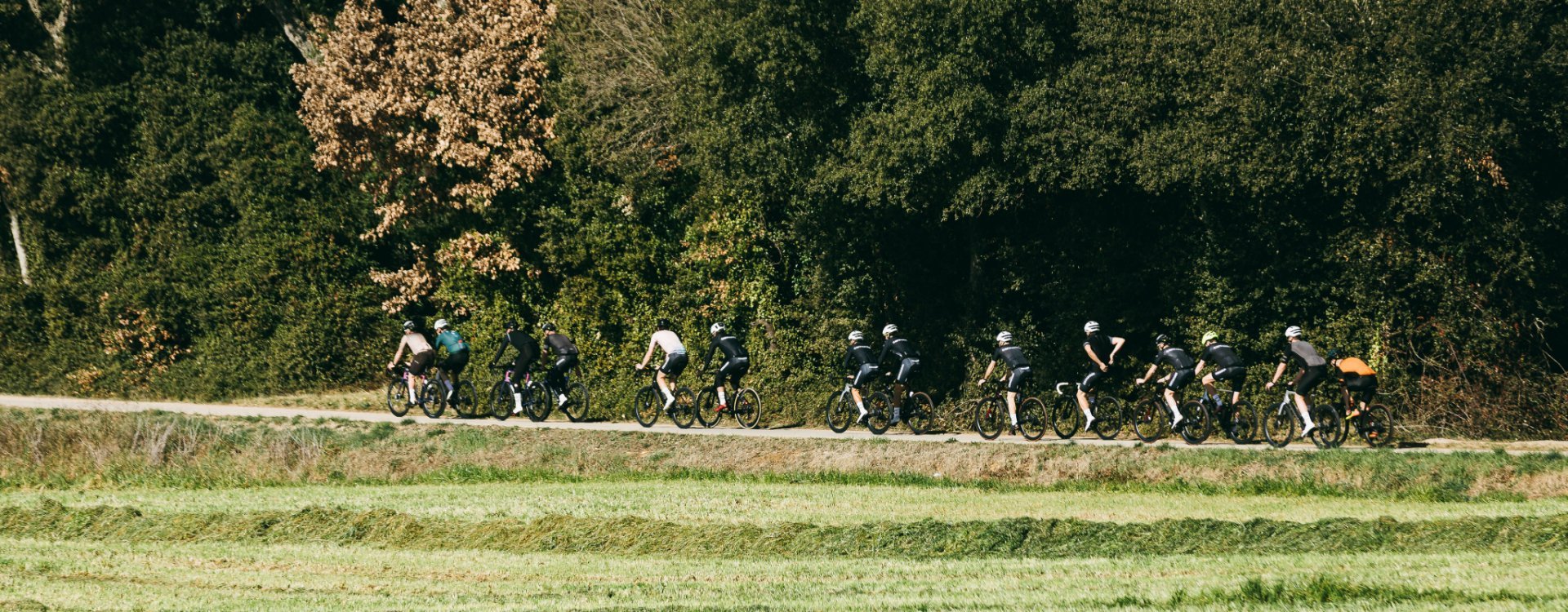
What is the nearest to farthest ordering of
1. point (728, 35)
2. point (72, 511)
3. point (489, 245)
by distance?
point (72, 511), point (728, 35), point (489, 245)

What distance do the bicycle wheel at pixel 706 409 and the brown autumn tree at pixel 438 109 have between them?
6566 mm

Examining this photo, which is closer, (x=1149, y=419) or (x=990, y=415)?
(x=1149, y=419)

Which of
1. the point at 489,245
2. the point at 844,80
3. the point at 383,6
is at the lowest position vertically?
the point at 489,245

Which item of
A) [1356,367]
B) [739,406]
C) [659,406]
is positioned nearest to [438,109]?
[659,406]

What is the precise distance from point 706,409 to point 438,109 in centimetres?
854

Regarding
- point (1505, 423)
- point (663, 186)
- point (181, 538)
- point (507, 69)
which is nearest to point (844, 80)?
point (663, 186)

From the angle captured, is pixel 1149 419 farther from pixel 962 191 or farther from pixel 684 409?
pixel 684 409

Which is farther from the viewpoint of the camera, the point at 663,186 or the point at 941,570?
the point at 663,186

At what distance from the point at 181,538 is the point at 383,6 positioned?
2212 centimetres

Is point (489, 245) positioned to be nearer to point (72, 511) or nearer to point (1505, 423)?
point (72, 511)

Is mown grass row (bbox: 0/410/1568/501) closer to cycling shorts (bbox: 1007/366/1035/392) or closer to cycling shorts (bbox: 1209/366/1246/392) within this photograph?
cycling shorts (bbox: 1007/366/1035/392)

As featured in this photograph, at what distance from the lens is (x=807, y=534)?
40.0 feet

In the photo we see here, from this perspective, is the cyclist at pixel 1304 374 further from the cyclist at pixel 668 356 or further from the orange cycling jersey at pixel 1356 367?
the cyclist at pixel 668 356

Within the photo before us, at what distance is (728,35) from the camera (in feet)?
70.4
